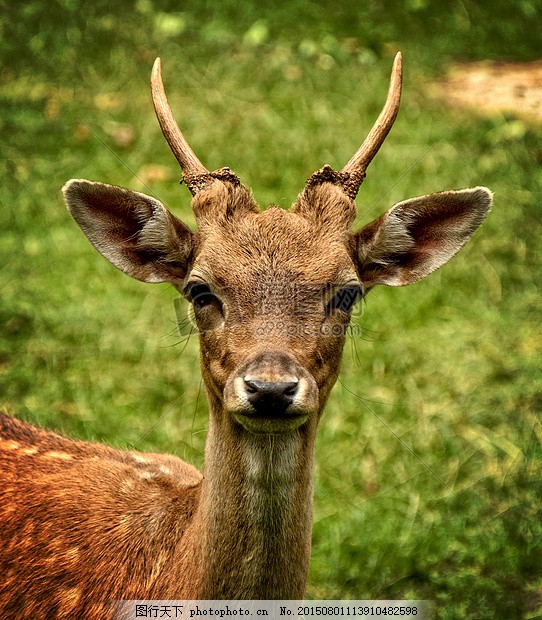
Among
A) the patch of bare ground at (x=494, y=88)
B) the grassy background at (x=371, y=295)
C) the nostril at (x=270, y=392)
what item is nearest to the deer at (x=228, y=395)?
the nostril at (x=270, y=392)

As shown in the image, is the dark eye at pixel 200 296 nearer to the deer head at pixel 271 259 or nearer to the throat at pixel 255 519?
the deer head at pixel 271 259

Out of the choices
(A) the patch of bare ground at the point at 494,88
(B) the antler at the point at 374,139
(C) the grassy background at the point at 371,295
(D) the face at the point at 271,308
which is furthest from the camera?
(A) the patch of bare ground at the point at 494,88

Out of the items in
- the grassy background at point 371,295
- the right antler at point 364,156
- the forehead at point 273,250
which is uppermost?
the right antler at point 364,156

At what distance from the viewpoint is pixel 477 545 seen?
19.2 ft

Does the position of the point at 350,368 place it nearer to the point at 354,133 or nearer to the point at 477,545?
the point at 477,545

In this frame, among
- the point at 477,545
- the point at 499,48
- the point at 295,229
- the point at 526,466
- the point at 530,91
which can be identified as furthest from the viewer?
the point at 499,48

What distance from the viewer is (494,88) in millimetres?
9719

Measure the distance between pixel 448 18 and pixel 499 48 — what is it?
2.38ft

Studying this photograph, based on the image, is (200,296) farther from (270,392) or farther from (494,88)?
(494,88)

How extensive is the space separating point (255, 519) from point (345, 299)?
36.0 inches

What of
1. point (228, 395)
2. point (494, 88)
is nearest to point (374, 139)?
point (228, 395)

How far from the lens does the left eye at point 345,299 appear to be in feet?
12.8

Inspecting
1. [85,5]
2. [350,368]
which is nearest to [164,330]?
[350,368]

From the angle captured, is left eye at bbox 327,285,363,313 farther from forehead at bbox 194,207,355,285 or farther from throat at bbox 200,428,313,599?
throat at bbox 200,428,313,599
